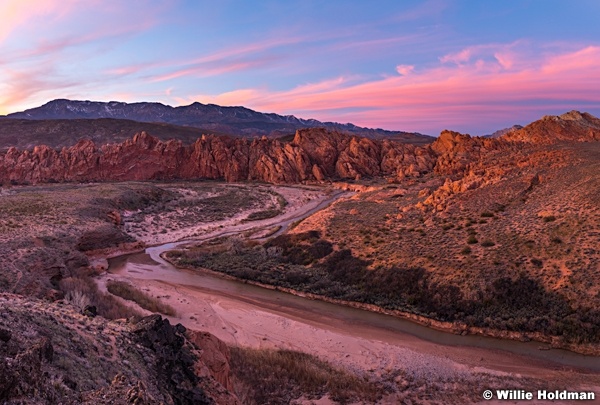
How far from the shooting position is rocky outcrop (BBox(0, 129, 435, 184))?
71.6 metres

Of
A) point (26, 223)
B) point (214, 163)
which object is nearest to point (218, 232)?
point (26, 223)

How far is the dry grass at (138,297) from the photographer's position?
1758 cm

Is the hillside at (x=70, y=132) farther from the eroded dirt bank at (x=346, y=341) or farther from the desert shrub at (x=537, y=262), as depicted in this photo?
the desert shrub at (x=537, y=262)

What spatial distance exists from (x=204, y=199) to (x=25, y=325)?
49514 mm

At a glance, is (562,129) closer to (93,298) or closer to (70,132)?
(93,298)

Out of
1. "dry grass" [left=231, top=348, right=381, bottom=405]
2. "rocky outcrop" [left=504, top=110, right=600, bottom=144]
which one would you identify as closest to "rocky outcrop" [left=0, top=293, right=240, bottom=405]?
"dry grass" [left=231, top=348, right=381, bottom=405]

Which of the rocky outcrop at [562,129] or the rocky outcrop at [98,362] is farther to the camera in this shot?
the rocky outcrop at [562,129]

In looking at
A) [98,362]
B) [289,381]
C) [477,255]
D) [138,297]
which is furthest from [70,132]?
[98,362]
